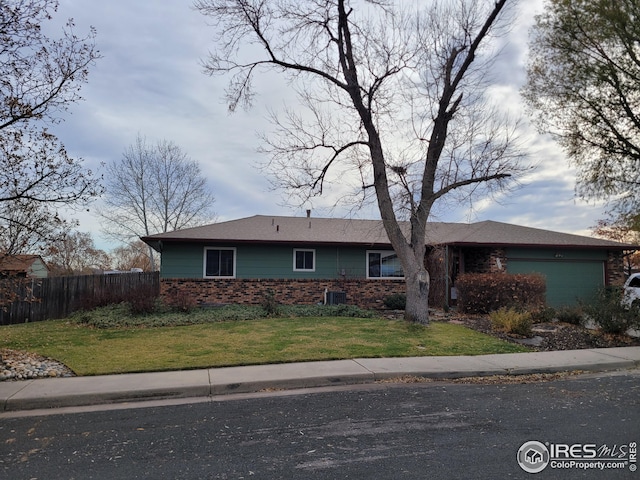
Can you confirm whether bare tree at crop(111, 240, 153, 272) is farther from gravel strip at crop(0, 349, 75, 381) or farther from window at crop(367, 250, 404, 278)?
gravel strip at crop(0, 349, 75, 381)

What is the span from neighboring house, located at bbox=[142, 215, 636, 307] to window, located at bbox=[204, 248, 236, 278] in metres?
0.04

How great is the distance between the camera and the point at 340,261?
1905cm

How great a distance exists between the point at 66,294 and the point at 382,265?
1347 centimetres

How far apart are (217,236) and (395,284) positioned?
805cm

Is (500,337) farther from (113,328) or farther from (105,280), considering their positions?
(105,280)

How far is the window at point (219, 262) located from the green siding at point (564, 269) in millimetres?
12005

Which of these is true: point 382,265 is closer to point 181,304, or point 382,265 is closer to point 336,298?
point 336,298

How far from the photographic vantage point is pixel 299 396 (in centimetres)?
649

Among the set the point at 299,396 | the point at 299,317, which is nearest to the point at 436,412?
the point at 299,396

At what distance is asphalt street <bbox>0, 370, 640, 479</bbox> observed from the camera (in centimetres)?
394

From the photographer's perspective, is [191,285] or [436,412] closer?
[436,412]

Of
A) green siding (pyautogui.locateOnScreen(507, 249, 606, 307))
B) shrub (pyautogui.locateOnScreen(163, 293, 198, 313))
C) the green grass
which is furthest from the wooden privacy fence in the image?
green siding (pyautogui.locateOnScreen(507, 249, 606, 307))

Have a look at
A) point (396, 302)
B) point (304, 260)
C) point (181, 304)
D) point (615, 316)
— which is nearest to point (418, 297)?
point (615, 316)

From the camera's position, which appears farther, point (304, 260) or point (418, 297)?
point (304, 260)
